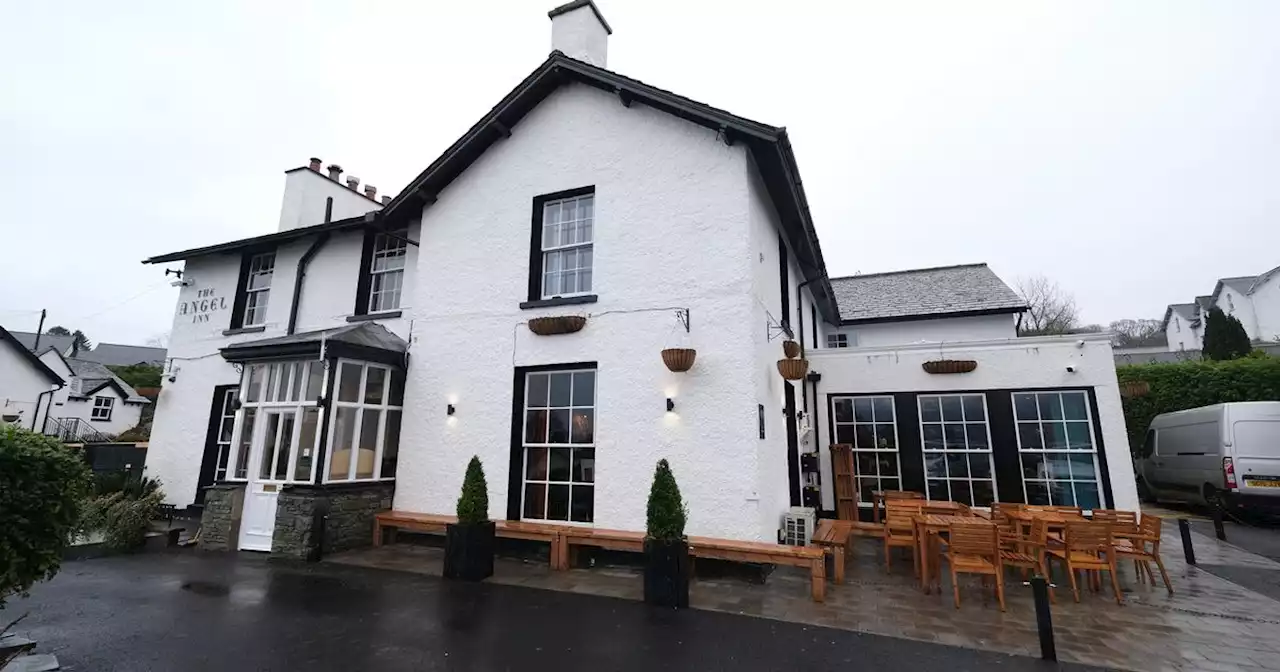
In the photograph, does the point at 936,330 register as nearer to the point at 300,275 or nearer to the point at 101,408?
the point at 300,275

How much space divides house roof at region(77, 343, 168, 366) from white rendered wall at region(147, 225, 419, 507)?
50.7 m

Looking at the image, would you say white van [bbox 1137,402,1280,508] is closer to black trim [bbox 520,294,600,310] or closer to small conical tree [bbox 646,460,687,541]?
small conical tree [bbox 646,460,687,541]

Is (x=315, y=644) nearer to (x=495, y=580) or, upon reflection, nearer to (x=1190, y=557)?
(x=495, y=580)

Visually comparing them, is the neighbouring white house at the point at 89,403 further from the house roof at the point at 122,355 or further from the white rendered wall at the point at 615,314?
the white rendered wall at the point at 615,314

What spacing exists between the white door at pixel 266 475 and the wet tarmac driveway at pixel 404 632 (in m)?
1.80

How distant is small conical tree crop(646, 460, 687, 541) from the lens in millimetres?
6145

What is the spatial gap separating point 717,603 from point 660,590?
28.2 inches

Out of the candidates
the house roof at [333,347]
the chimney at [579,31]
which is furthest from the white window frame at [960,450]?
the house roof at [333,347]

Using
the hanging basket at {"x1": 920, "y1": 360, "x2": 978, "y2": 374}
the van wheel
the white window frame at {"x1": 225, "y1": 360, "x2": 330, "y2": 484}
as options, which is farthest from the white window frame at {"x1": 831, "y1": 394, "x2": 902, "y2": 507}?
the white window frame at {"x1": 225, "y1": 360, "x2": 330, "y2": 484}

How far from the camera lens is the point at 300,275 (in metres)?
11.6

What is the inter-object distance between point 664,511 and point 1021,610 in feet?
13.9

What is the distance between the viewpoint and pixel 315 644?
4.75 meters

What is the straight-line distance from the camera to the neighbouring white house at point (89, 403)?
31.8m

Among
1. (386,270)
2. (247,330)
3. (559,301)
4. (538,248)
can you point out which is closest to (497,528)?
(559,301)
